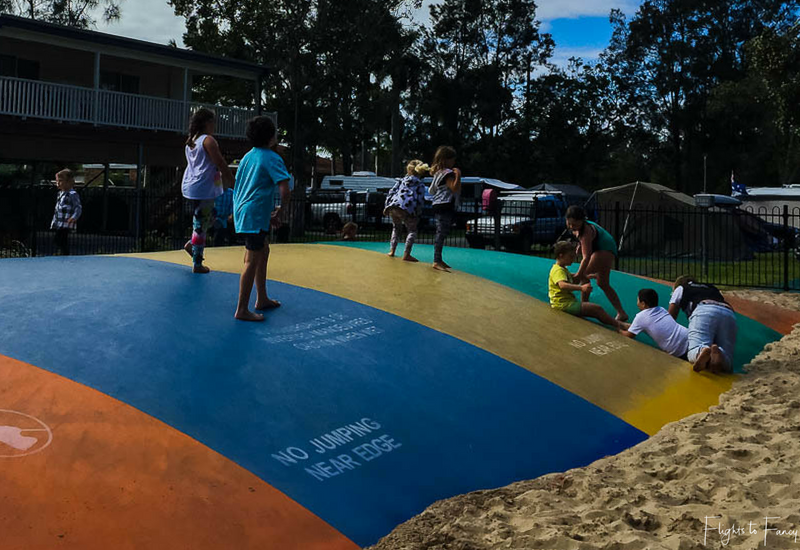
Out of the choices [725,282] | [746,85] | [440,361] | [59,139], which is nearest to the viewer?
A: [440,361]

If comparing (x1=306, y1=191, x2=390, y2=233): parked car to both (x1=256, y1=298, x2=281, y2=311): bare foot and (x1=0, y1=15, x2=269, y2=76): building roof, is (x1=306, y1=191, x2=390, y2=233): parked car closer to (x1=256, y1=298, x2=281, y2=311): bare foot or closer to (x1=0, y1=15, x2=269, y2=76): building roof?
(x1=0, y1=15, x2=269, y2=76): building roof

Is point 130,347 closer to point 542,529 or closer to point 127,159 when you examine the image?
point 542,529

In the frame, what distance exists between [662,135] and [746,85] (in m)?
11.4

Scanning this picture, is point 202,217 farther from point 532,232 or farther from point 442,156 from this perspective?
point 532,232

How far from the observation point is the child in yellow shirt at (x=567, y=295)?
8.45m

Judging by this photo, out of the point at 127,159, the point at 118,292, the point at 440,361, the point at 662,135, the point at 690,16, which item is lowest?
the point at 440,361

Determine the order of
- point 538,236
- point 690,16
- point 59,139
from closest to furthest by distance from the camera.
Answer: point 538,236 → point 59,139 → point 690,16

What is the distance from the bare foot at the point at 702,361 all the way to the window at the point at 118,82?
22.9m

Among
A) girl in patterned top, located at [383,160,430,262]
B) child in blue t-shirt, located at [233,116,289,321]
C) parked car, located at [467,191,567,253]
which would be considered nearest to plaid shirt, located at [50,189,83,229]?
girl in patterned top, located at [383,160,430,262]

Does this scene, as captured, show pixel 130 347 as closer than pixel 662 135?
Yes

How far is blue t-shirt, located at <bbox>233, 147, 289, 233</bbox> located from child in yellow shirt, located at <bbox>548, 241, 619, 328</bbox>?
11.7 ft

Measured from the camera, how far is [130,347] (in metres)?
5.32

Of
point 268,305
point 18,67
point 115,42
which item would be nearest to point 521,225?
point 115,42

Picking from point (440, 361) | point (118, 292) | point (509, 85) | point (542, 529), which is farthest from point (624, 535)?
point (509, 85)
